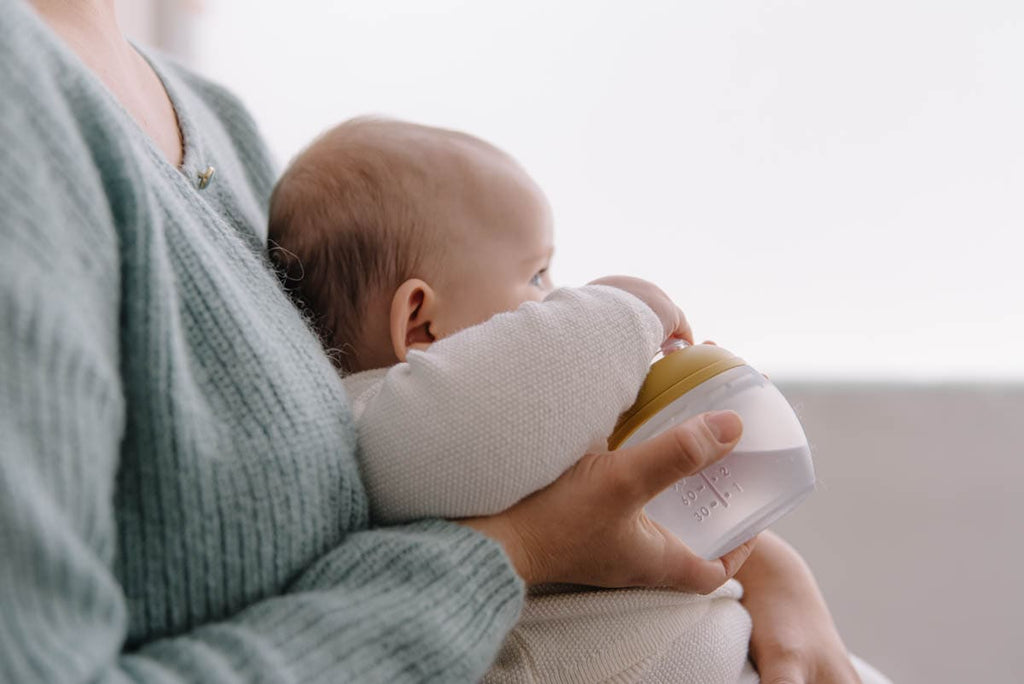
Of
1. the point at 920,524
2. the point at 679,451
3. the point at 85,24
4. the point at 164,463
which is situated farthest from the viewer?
the point at 920,524

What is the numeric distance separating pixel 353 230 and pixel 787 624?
0.59 meters

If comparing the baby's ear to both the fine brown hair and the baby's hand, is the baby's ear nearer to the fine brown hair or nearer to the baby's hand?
the fine brown hair

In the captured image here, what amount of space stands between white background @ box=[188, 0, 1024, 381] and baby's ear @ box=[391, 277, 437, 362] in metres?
Result: 0.96

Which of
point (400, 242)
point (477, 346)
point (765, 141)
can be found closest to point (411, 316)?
point (400, 242)

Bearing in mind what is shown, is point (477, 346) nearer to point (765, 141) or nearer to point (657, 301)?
point (657, 301)

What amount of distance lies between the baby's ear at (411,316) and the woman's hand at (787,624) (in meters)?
0.44

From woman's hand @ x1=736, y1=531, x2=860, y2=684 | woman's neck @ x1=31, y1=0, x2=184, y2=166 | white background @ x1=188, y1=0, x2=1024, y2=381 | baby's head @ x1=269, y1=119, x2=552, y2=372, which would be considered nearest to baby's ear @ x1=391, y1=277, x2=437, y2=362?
baby's head @ x1=269, y1=119, x2=552, y2=372

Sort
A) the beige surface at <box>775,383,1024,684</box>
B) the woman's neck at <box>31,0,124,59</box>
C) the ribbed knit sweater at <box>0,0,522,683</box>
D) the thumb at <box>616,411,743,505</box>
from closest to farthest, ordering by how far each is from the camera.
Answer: the ribbed knit sweater at <box>0,0,522,683</box>
the thumb at <box>616,411,743,505</box>
the woman's neck at <box>31,0,124,59</box>
the beige surface at <box>775,383,1024,684</box>

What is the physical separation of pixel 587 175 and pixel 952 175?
666mm

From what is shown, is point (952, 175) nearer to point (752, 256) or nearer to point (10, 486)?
point (752, 256)

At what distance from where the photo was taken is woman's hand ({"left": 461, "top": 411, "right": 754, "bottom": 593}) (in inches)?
26.4

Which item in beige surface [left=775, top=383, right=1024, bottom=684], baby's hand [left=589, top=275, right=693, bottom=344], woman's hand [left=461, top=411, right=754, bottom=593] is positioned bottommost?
beige surface [left=775, top=383, right=1024, bottom=684]

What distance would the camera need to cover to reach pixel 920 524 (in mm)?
1618

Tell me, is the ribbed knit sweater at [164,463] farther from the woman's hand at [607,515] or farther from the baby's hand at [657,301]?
the baby's hand at [657,301]
